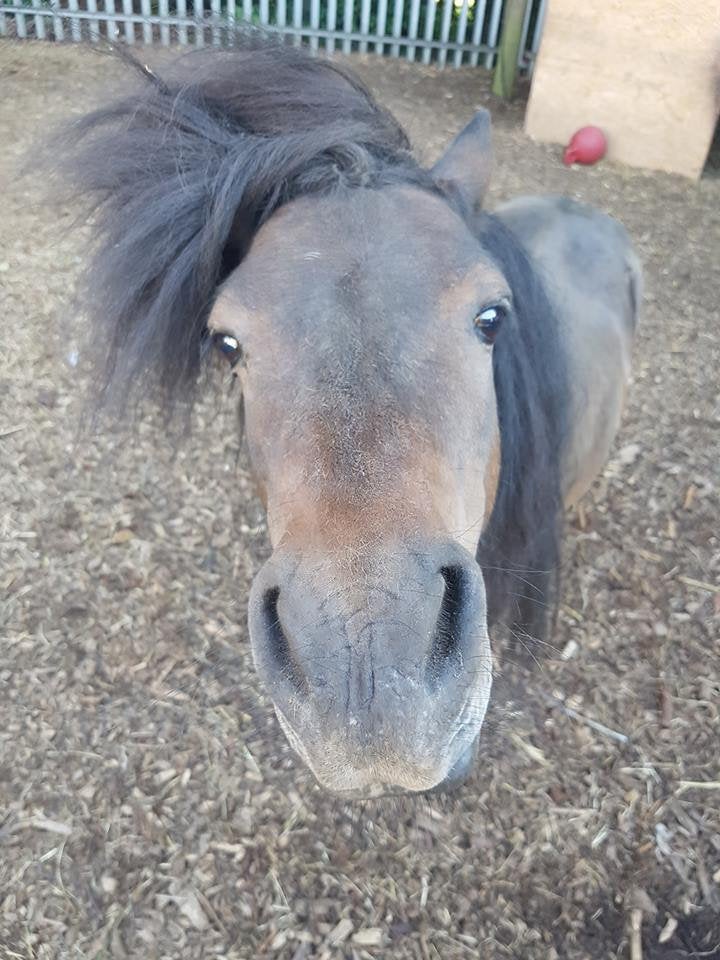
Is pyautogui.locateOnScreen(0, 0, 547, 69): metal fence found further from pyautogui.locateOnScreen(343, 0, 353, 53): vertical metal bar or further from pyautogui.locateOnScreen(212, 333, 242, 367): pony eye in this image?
pyautogui.locateOnScreen(212, 333, 242, 367): pony eye

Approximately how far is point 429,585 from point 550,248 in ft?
9.19

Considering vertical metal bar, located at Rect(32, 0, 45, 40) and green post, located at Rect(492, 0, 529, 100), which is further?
vertical metal bar, located at Rect(32, 0, 45, 40)

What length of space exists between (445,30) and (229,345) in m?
6.73

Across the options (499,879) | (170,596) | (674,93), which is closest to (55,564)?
(170,596)

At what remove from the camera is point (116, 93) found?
95.4 inches

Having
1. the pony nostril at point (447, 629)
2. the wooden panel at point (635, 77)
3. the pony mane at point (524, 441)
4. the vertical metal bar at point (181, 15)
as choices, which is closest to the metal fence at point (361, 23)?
the wooden panel at point (635, 77)

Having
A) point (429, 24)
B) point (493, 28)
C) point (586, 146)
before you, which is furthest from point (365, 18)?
point (586, 146)

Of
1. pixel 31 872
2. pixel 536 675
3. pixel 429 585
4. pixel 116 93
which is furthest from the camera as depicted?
pixel 536 675

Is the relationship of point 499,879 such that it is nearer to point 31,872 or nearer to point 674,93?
point 31,872

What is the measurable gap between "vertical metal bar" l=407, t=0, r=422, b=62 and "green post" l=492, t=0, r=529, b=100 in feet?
2.65

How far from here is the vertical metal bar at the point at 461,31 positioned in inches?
281

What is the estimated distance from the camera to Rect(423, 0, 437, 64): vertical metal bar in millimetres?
7225

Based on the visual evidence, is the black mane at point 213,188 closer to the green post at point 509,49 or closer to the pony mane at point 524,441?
the pony mane at point 524,441

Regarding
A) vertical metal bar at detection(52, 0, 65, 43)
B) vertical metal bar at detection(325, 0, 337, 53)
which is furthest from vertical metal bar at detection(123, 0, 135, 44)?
vertical metal bar at detection(325, 0, 337, 53)
